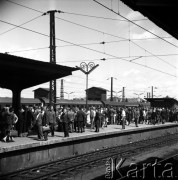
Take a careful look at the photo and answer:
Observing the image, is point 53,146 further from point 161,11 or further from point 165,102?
point 165,102

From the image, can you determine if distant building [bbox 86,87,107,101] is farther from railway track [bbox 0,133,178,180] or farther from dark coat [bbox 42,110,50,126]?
railway track [bbox 0,133,178,180]

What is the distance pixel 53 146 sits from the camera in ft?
46.2

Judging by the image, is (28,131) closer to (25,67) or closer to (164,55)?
(25,67)

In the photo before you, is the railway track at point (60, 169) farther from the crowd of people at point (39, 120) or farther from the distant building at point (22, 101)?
the distant building at point (22, 101)

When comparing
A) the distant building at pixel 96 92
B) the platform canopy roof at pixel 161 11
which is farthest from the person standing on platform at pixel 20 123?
the distant building at pixel 96 92

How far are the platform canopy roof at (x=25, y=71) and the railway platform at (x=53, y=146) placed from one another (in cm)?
283

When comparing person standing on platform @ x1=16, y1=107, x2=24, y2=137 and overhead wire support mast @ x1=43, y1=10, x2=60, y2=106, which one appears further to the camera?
overhead wire support mast @ x1=43, y1=10, x2=60, y2=106

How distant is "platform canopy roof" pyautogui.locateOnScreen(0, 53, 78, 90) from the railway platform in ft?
9.28

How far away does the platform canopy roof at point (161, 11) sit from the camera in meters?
6.52

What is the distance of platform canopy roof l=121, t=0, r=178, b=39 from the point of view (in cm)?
652

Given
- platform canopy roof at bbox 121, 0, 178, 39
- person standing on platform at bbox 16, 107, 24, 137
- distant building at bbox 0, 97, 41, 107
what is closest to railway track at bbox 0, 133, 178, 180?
person standing on platform at bbox 16, 107, 24, 137

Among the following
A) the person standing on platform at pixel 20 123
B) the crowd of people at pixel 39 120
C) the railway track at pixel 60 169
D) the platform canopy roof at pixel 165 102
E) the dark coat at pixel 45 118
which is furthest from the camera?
the platform canopy roof at pixel 165 102

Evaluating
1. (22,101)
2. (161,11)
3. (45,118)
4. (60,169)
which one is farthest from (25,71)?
(22,101)

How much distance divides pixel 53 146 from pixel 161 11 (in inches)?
348
